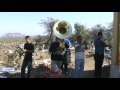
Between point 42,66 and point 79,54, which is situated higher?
point 79,54

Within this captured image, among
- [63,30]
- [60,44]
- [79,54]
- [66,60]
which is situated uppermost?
[63,30]

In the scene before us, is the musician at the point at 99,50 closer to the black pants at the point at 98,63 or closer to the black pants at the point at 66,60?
the black pants at the point at 98,63

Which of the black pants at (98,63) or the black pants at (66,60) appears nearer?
the black pants at (98,63)

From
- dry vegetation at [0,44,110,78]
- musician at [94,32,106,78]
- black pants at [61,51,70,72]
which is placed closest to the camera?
musician at [94,32,106,78]

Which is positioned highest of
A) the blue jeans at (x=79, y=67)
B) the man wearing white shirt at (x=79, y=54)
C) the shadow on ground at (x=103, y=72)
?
the man wearing white shirt at (x=79, y=54)

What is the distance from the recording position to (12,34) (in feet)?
38.6

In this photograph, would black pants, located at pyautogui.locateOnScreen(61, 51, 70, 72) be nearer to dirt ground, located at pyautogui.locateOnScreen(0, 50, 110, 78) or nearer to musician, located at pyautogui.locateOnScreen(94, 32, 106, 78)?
dirt ground, located at pyautogui.locateOnScreen(0, 50, 110, 78)

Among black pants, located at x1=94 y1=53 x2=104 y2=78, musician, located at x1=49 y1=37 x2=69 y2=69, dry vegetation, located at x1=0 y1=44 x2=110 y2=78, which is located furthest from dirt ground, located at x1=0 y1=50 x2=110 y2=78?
musician, located at x1=49 y1=37 x2=69 y2=69

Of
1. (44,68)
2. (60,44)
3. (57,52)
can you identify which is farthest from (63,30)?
(44,68)

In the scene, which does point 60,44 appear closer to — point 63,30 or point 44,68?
point 63,30

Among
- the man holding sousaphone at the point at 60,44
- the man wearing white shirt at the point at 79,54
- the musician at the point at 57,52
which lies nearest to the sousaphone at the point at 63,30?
the man holding sousaphone at the point at 60,44

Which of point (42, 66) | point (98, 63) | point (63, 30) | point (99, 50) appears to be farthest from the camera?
point (42, 66)
